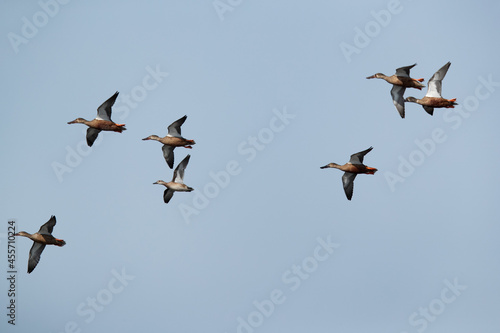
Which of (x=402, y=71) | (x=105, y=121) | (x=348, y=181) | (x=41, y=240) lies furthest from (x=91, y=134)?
(x=402, y=71)

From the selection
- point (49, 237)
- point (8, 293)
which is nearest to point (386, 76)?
point (49, 237)

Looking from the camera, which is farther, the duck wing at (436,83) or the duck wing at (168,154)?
the duck wing at (168,154)

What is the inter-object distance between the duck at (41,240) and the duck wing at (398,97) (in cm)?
1638

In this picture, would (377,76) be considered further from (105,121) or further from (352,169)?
(105,121)

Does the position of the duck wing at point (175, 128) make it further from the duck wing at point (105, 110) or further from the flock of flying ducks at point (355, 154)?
the duck wing at point (105, 110)

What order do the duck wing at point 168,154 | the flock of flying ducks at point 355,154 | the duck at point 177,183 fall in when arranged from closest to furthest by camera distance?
1. the flock of flying ducks at point 355,154
2. the duck wing at point 168,154
3. the duck at point 177,183

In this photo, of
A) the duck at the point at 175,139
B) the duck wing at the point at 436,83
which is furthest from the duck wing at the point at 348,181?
the duck at the point at 175,139

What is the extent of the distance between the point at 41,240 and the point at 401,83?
17793mm

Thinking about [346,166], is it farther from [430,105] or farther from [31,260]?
[31,260]

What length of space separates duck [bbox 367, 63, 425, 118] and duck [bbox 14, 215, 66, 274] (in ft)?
54.0

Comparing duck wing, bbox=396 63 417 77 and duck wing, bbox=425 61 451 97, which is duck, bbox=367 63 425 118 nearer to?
duck wing, bbox=396 63 417 77

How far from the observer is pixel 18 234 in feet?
177

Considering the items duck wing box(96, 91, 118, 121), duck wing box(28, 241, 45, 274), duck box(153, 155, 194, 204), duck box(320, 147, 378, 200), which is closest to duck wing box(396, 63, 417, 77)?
duck box(320, 147, 378, 200)

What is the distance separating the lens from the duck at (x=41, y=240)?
168 ft
